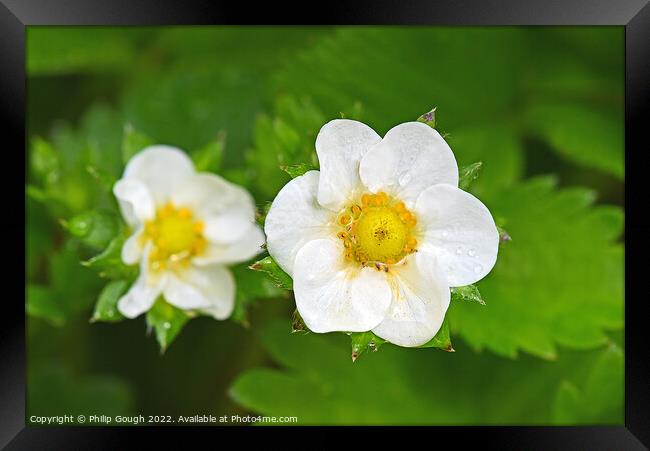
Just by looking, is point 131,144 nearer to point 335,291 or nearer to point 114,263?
point 114,263

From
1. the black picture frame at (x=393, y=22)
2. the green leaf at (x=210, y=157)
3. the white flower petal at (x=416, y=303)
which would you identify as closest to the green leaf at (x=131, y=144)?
the green leaf at (x=210, y=157)

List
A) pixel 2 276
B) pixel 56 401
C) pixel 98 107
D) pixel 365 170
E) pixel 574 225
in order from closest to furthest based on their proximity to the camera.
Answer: pixel 365 170 < pixel 2 276 < pixel 574 225 < pixel 56 401 < pixel 98 107

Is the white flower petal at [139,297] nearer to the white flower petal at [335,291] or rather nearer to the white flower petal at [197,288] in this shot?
the white flower petal at [197,288]

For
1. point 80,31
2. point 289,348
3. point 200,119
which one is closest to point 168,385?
point 289,348

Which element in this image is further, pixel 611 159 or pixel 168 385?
pixel 168 385

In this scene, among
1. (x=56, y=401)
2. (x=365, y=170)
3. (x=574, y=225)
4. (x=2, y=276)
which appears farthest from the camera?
(x=56, y=401)

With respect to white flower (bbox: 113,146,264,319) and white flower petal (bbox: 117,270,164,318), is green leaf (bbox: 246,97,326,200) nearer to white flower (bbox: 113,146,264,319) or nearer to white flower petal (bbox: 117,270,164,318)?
white flower (bbox: 113,146,264,319)

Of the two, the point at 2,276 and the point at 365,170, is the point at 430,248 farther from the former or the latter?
the point at 2,276
